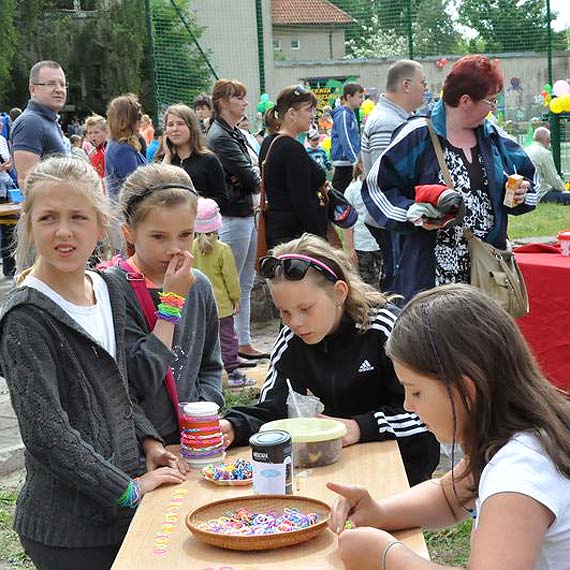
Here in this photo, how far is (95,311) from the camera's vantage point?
96.1 inches

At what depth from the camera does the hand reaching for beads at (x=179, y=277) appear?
8.70 feet

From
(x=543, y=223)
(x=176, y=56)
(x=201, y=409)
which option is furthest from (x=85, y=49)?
(x=201, y=409)

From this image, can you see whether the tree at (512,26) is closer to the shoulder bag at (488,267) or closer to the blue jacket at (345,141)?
the blue jacket at (345,141)

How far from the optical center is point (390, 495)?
7.07ft

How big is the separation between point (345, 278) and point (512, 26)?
1445cm

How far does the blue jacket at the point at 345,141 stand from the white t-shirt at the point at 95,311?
716 cm

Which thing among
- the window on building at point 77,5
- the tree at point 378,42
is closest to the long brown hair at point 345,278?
the tree at point 378,42

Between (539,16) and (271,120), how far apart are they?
465 inches

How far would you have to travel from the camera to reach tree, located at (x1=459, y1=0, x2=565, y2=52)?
16.1 m

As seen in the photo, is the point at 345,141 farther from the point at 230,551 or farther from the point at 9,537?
the point at 230,551

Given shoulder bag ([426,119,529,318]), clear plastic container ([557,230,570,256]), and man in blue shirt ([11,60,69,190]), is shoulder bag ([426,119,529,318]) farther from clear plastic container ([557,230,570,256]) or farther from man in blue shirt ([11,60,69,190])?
man in blue shirt ([11,60,69,190])

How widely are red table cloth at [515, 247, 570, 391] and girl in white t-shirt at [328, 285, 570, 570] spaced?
10.8 feet

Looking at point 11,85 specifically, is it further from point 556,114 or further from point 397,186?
point 397,186

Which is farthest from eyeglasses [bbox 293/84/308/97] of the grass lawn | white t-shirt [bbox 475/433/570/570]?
the grass lawn
